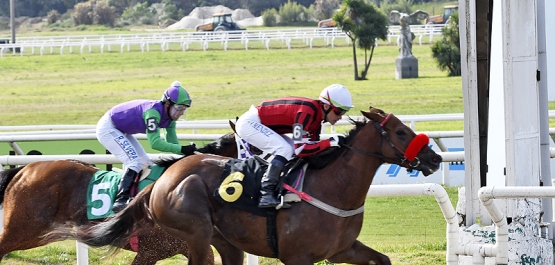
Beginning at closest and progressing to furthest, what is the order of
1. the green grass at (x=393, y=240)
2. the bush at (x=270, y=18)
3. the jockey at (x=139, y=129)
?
the jockey at (x=139, y=129) → the green grass at (x=393, y=240) → the bush at (x=270, y=18)

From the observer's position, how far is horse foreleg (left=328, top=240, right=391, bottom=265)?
499 cm

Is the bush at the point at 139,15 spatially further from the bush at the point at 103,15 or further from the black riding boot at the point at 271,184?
the black riding boot at the point at 271,184

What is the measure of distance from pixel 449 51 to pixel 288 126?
23650 millimetres

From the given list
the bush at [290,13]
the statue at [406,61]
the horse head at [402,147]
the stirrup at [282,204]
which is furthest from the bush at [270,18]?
the stirrup at [282,204]

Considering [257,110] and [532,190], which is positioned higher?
[257,110]

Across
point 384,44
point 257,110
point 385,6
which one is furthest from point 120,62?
point 257,110

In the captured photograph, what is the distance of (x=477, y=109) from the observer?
530cm

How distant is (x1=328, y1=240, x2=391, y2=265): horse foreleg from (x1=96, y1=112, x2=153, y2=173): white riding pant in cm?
154

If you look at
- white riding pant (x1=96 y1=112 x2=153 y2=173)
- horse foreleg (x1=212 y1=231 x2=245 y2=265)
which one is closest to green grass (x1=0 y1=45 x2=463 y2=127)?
white riding pant (x1=96 y1=112 x2=153 y2=173)

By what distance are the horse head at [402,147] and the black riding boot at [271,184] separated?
17.3 inches

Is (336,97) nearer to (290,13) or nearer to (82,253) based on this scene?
(82,253)

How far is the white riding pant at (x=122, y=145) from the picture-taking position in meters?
5.90

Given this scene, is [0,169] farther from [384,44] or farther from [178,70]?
[384,44]

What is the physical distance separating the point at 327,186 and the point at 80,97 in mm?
22974
